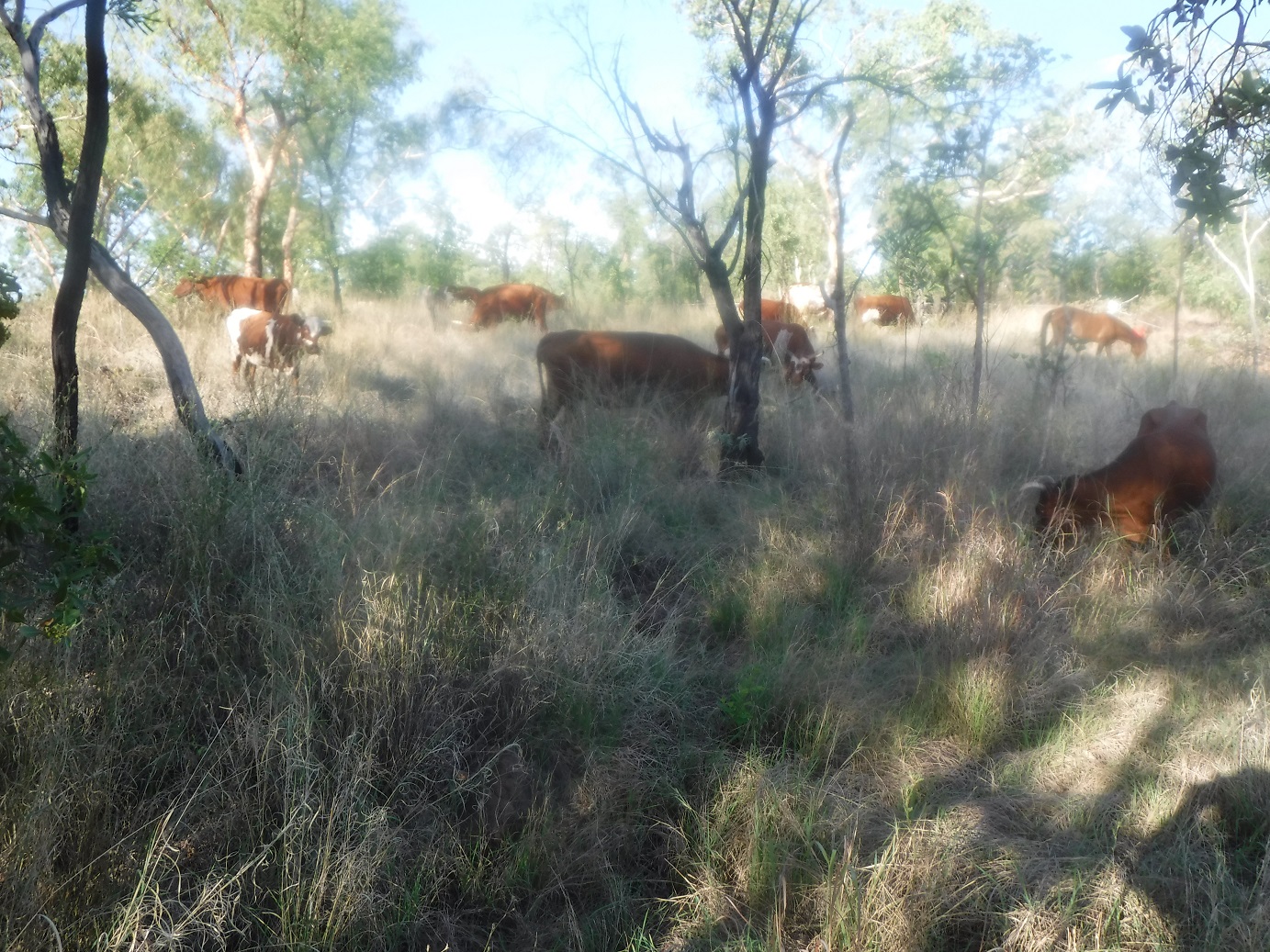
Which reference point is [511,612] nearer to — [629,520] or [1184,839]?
[629,520]

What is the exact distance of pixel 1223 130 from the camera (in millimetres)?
4031

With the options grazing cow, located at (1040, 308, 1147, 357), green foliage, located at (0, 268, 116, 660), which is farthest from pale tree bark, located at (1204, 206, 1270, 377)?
green foliage, located at (0, 268, 116, 660)

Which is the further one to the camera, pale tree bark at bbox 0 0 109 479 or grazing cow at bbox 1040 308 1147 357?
grazing cow at bbox 1040 308 1147 357

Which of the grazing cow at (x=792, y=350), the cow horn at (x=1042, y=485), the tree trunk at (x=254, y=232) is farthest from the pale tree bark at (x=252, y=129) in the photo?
the cow horn at (x=1042, y=485)

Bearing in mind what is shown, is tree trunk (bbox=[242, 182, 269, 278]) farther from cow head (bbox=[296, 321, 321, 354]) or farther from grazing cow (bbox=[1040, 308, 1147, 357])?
grazing cow (bbox=[1040, 308, 1147, 357])

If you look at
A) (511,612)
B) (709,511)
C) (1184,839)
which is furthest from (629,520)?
(1184,839)

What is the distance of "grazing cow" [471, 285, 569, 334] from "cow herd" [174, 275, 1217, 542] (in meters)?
0.02

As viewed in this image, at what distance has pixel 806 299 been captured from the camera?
19453mm

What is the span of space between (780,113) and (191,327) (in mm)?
8627

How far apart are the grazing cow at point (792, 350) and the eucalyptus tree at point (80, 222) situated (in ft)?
19.3

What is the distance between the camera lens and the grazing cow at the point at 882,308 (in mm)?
18367

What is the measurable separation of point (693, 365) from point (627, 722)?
221 inches

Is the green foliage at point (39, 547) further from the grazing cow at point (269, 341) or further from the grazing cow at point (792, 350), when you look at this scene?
the grazing cow at point (792, 350)

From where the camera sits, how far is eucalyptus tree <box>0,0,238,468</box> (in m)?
4.23
